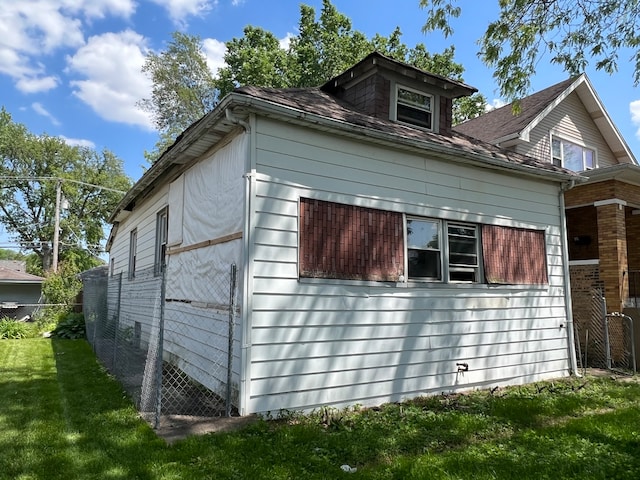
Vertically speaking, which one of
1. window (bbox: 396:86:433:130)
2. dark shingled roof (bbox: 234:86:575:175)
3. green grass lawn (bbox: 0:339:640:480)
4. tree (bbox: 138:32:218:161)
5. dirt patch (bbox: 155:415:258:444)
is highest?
tree (bbox: 138:32:218:161)

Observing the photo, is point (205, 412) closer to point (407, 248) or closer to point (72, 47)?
point (407, 248)

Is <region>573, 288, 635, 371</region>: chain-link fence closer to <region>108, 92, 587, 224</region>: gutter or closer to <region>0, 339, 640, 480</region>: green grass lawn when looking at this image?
<region>0, 339, 640, 480</region>: green grass lawn

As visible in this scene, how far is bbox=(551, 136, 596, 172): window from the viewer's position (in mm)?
14922

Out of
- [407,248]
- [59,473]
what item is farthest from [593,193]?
[59,473]

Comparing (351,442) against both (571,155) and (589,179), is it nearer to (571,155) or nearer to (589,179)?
(589,179)

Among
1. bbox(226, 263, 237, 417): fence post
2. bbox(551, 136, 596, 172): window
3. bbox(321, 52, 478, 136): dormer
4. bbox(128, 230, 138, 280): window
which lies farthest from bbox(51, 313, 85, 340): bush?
bbox(551, 136, 596, 172): window

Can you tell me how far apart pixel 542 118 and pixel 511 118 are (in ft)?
3.31

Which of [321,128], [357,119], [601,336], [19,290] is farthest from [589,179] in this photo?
[19,290]

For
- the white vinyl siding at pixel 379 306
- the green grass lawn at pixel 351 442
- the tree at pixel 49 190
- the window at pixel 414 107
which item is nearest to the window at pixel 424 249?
the white vinyl siding at pixel 379 306

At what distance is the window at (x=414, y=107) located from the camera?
28.9 ft

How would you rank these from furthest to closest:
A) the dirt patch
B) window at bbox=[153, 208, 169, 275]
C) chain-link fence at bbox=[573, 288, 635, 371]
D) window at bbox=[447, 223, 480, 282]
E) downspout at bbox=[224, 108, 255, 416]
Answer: window at bbox=[153, 208, 169, 275] < chain-link fence at bbox=[573, 288, 635, 371] < window at bbox=[447, 223, 480, 282] < downspout at bbox=[224, 108, 255, 416] < the dirt patch

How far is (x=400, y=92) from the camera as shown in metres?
8.89

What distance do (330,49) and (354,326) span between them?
916 inches

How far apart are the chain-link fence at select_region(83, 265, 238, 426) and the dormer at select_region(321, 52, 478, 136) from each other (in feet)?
15.8
